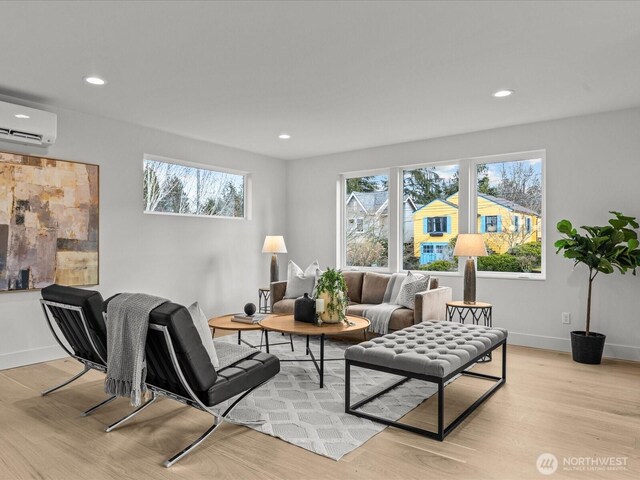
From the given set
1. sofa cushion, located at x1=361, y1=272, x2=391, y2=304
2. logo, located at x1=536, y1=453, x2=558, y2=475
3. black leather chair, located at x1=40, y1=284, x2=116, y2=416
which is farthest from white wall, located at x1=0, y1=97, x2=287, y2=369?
logo, located at x1=536, y1=453, x2=558, y2=475

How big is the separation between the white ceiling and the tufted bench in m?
2.07

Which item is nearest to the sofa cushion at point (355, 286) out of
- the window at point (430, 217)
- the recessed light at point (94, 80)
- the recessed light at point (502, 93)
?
the window at point (430, 217)

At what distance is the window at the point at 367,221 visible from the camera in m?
6.29

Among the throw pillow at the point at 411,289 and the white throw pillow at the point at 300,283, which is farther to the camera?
the white throw pillow at the point at 300,283

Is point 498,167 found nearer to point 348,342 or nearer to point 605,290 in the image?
point 605,290

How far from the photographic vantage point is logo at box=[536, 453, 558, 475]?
2.25 meters

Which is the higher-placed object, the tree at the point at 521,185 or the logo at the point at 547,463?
the tree at the point at 521,185

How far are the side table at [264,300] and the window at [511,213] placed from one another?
9.59ft

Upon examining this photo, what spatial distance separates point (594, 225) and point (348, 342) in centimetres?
296

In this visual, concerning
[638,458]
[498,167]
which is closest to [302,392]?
[638,458]

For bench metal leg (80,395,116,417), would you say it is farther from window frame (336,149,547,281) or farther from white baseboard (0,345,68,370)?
window frame (336,149,547,281)

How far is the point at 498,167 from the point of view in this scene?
534 cm

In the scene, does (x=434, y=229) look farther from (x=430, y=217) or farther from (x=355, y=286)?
(x=355, y=286)

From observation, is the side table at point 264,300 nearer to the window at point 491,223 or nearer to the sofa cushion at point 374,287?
the sofa cushion at point 374,287
